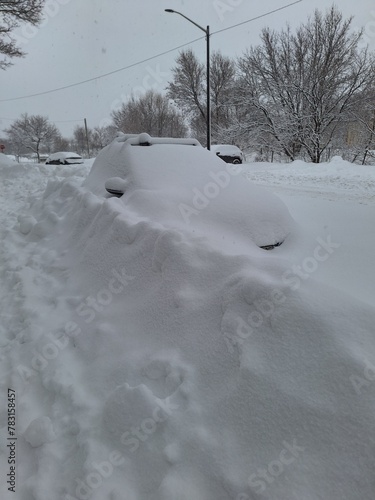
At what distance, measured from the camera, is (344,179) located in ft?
38.1

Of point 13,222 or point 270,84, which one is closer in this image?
point 13,222

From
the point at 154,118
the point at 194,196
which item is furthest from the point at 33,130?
the point at 194,196

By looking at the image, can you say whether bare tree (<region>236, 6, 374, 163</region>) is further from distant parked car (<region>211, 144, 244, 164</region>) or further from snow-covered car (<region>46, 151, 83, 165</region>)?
snow-covered car (<region>46, 151, 83, 165</region>)

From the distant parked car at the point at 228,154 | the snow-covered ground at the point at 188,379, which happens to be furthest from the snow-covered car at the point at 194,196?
the distant parked car at the point at 228,154

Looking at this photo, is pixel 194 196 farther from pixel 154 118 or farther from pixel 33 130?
pixel 33 130

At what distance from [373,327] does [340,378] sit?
0.37 meters

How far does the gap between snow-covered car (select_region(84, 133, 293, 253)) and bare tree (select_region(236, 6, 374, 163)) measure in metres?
17.4

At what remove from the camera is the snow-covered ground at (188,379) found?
1400 millimetres

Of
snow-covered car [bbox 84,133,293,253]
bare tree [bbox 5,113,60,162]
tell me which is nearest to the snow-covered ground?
snow-covered car [bbox 84,133,293,253]

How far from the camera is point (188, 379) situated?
6.07 ft

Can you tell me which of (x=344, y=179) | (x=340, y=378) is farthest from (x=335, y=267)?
(x=344, y=179)

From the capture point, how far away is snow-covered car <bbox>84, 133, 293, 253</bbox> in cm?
349

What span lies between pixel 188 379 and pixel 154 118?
1528 inches

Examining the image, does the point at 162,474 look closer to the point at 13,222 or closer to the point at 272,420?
the point at 272,420
